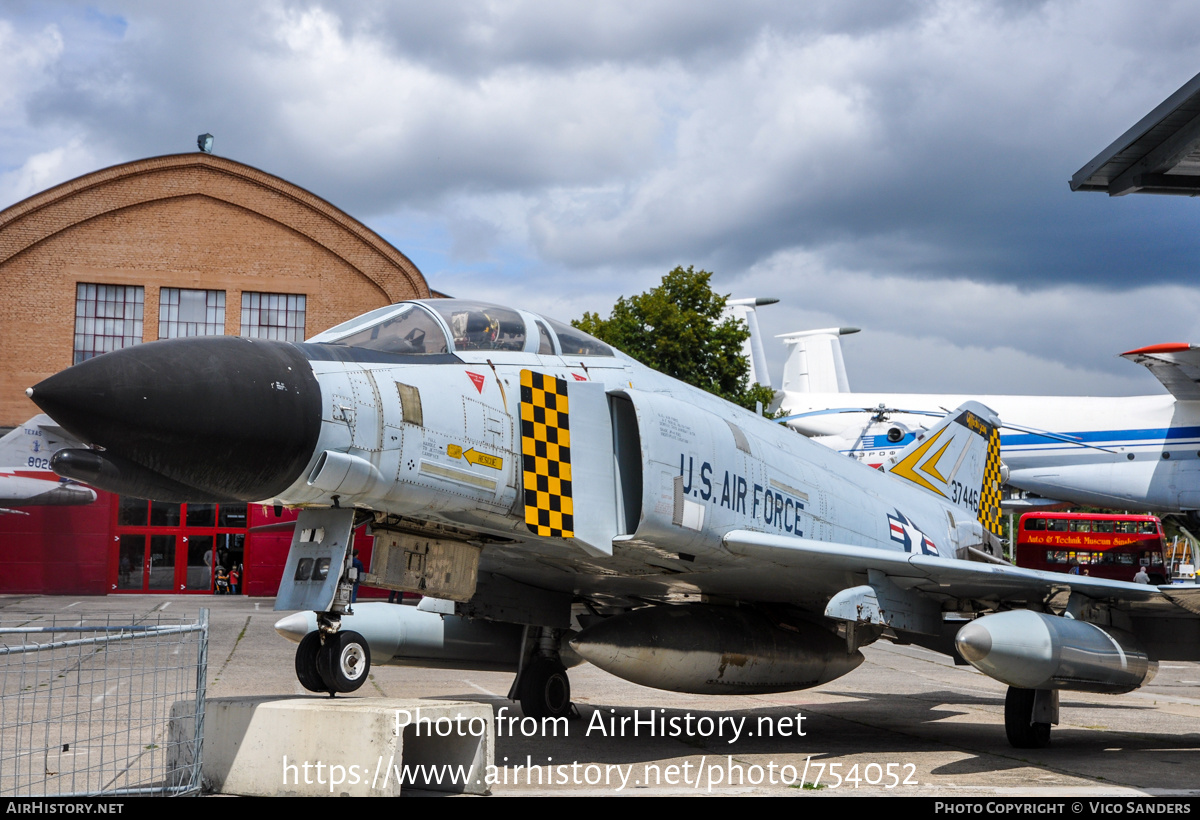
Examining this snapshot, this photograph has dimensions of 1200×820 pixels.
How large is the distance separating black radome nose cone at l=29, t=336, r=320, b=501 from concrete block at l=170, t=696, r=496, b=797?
4.11 ft

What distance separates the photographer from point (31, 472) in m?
28.7

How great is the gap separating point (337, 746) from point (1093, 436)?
92.6 ft

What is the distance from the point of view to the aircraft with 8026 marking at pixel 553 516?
5.55 m

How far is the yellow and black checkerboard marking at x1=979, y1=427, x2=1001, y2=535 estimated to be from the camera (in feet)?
46.6

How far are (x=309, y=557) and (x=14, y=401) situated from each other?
28.5 metres

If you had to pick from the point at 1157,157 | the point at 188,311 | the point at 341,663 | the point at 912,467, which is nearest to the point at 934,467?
the point at 912,467

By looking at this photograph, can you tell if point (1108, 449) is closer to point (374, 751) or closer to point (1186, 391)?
point (1186, 391)

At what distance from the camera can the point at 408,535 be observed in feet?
22.8

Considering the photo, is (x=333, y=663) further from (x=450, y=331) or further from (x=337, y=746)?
(x=450, y=331)

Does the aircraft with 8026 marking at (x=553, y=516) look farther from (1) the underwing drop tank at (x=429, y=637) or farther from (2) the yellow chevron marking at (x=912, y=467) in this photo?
(2) the yellow chevron marking at (x=912, y=467)

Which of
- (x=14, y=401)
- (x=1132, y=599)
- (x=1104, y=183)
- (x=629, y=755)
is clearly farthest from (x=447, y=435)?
(x=14, y=401)

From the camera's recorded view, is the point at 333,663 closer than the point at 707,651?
Yes

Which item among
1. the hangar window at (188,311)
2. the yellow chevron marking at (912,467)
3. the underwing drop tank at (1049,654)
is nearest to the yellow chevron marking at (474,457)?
the underwing drop tank at (1049,654)

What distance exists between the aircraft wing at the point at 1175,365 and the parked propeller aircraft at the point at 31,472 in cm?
2844
